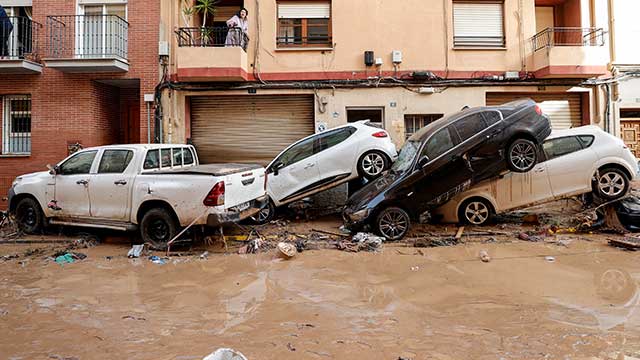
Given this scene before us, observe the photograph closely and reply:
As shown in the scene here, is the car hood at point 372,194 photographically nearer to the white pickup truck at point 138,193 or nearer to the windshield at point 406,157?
the windshield at point 406,157

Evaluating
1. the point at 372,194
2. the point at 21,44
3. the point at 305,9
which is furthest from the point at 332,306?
the point at 21,44

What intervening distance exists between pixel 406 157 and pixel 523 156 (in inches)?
86.4

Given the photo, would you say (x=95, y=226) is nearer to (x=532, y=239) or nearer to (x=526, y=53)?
(x=532, y=239)

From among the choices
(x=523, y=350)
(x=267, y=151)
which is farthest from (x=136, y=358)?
(x=267, y=151)

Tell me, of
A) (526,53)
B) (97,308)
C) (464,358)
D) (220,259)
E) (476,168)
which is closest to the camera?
(464,358)

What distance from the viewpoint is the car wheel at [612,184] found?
787 centimetres

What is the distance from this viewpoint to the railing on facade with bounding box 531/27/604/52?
11.6 metres

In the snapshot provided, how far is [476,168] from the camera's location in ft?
25.3

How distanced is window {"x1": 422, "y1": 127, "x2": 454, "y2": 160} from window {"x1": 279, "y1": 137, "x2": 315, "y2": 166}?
2.85 metres

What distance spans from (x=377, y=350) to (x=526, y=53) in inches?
456

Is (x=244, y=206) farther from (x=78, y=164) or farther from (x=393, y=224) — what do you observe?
(x=78, y=164)

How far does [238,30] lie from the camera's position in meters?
11.5

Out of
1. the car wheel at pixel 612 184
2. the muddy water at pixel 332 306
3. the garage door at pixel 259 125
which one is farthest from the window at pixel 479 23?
the muddy water at pixel 332 306

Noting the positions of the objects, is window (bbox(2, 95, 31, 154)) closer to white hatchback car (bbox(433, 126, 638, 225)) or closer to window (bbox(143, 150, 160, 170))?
window (bbox(143, 150, 160, 170))
